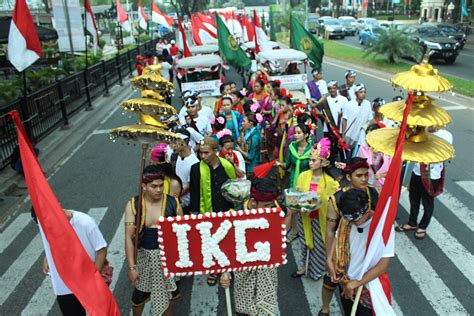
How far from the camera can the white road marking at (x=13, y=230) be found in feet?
20.8

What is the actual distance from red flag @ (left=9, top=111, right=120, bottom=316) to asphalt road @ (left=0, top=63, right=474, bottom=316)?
73.6 inches

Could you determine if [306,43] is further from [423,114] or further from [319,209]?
[423,114]

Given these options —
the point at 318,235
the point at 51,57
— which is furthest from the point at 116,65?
the point at 318,235

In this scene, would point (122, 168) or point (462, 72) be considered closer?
point (122, 168)

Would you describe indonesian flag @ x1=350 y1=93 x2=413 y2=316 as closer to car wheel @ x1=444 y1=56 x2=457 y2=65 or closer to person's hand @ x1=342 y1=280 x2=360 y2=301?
person's hand @ x1=342 y1=280 x2=360 y2=301

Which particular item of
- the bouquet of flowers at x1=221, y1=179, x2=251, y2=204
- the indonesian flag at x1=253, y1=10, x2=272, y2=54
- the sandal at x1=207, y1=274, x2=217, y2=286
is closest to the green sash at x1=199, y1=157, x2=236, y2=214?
the bouquet of flowers at x1=221, y1=179, x2=251, y2=204

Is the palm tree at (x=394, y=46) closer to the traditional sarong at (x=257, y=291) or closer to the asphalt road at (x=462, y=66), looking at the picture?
the asphalt road at (x=462, y=66)

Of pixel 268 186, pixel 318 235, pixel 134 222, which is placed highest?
pixel 268 186

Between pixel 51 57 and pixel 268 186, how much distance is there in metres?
20.9

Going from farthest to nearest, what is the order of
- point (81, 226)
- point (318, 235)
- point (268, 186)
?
point (318, 235), point (268, 186), point (81, 226)

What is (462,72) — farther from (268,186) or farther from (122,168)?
(268,186)

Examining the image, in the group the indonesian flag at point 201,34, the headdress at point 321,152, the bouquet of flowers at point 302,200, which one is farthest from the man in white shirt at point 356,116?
the indonesian flag at point 201,34

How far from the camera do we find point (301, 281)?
508 cm

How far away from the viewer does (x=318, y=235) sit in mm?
4676
